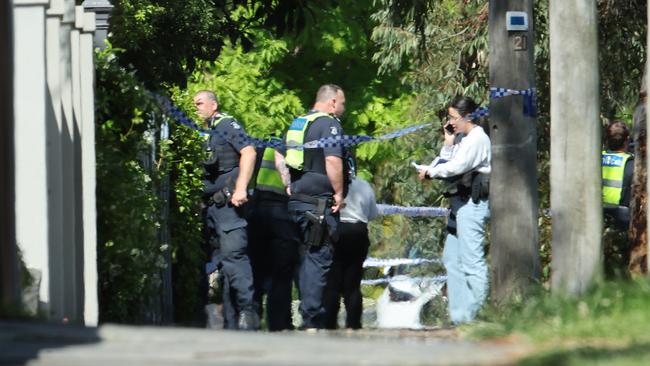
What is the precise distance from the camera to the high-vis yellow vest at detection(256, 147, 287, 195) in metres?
12.5

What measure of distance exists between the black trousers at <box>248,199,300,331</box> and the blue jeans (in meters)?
1.15

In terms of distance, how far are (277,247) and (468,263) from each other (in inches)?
56.4

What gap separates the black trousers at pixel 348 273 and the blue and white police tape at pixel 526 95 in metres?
1.92

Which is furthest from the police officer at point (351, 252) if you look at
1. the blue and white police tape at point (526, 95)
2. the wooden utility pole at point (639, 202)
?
the wooden utility pole at point (639, 202)

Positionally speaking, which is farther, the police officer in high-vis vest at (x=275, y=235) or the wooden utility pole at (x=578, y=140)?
the police officer in high-vis vest at (x=275, y=235)

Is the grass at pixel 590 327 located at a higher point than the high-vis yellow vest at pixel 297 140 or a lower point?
lower

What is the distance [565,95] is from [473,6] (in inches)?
411

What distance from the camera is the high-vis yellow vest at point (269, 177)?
12.5 meters

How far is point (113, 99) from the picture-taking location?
438 inches

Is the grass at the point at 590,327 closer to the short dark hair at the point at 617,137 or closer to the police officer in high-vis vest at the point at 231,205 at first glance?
the police officer in high-vis vest at the point at 231,205

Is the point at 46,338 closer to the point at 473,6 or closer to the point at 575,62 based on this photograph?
the point at 575,62

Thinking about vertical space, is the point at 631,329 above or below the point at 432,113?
below

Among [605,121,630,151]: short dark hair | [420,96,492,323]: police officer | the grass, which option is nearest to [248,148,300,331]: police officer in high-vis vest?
[420,96,492,323]: police officer

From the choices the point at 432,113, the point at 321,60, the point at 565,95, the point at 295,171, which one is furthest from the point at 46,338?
the point at 321,60
